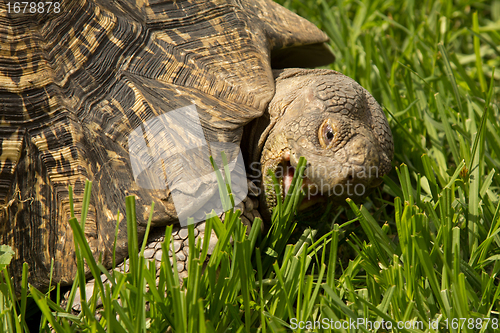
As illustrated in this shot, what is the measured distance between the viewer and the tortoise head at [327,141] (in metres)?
1.68

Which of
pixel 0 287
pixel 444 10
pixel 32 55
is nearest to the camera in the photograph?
pixel 0 287

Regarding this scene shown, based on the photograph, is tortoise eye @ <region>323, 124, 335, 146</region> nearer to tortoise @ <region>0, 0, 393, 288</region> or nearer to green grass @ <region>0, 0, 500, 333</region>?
tortoise @ <region>0, 0, 393, 288</region>

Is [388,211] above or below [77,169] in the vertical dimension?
below

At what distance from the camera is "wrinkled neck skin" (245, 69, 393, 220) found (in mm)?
1680

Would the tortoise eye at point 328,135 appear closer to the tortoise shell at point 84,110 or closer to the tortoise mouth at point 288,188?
the tortoise mouth at point 288,188

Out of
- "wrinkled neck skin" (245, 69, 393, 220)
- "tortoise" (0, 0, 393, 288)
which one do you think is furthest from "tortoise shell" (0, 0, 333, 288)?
"wrinkled neck skin" (245, 69, 393, 220)

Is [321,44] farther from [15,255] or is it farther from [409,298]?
[15,255]

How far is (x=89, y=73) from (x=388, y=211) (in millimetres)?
1645

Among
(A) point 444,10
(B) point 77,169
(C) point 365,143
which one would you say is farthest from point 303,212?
(A) point 444,10

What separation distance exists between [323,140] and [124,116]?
2.69 feet

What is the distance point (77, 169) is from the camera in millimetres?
1558

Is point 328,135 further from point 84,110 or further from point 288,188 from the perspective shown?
point 84,110

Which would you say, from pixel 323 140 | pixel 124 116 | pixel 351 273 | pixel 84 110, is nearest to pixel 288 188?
pixel 323 140

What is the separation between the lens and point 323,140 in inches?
67.5
